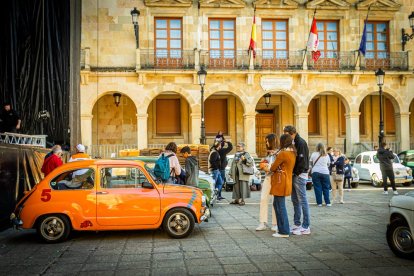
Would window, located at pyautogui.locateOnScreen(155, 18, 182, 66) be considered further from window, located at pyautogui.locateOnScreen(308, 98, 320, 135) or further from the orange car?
the orange car

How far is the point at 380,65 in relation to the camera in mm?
23922

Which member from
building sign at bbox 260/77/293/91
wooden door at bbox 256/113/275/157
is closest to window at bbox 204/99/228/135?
wooden door at bbox 256/113/275/157

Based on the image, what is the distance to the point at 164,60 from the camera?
22.8m

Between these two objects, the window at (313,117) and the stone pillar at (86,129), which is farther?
the window at (313,117)

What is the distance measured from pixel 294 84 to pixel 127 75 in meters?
8.85

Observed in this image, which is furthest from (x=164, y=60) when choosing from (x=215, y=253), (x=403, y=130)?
(x=215, y=253)

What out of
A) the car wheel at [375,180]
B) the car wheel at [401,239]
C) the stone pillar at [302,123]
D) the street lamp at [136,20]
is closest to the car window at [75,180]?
the car wheel at [401,239]

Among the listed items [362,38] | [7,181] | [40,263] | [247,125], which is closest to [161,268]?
[40,263]

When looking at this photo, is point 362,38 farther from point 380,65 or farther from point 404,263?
point 404,263

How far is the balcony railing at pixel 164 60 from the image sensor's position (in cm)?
2255

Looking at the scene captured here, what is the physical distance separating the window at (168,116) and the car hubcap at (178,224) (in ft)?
57.0

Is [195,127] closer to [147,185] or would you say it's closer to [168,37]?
[168,37]

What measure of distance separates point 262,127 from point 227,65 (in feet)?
16.4

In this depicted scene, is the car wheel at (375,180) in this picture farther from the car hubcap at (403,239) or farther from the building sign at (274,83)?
the car hubcap at (403,239)
